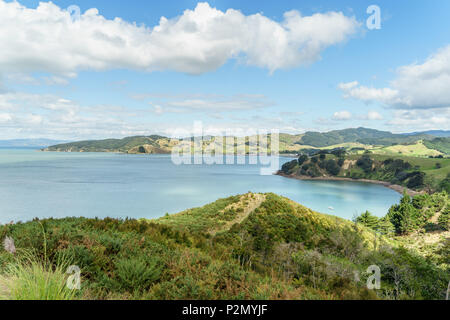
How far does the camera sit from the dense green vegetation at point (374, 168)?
113719 millimetres

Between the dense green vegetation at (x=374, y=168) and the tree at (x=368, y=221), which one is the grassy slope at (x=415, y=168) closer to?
the dense green vegetation at (x=374, y=168)

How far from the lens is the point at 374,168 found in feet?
454

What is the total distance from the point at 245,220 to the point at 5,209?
61403mm

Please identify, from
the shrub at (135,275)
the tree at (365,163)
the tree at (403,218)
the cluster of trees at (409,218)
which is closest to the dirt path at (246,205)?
the shrub at (135,275)

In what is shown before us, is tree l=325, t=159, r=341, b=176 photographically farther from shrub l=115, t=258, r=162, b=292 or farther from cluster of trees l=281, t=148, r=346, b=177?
shrub l=115, t=258, r=162, b=292

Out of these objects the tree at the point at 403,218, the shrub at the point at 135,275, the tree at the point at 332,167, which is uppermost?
the shrub at the point at 135,275

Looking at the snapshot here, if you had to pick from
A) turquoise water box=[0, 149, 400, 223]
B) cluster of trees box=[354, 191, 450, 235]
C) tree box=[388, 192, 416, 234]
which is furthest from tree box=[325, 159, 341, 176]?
tree box=[388, 192, 416, 234]

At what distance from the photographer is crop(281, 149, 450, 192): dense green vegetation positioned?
114m

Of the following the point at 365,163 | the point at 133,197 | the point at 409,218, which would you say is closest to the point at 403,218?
the point at 409,218

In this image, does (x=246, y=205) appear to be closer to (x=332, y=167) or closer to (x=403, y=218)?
(x=403, y=218)

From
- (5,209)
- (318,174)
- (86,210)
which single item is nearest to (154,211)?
(86,210)
